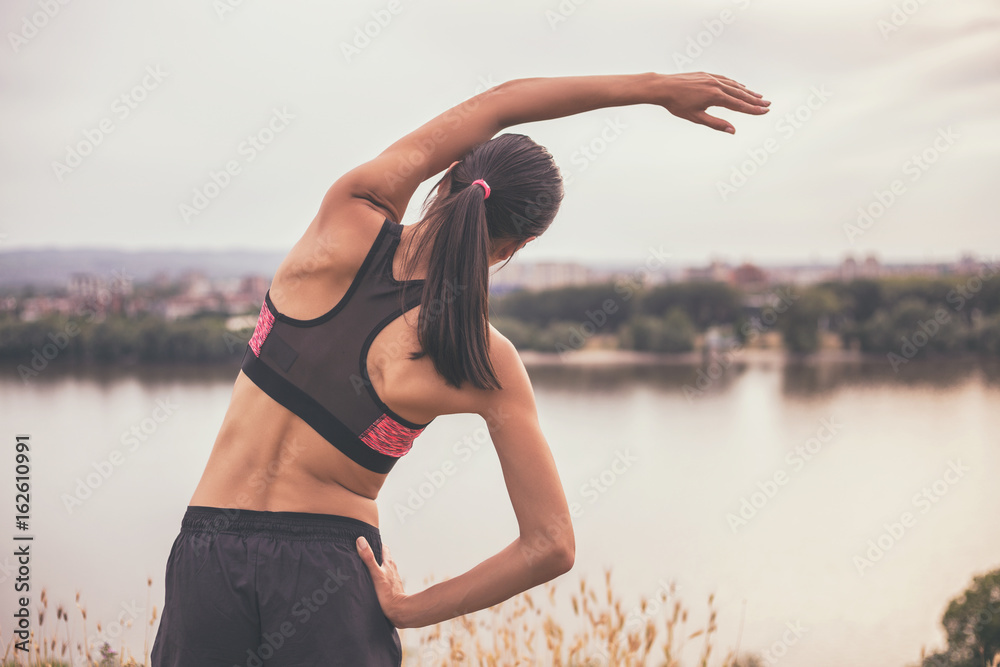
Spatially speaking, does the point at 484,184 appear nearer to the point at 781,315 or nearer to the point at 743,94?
the point at 743,94

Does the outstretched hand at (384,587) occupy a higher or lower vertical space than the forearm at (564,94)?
lower

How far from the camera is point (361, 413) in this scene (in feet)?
3.29

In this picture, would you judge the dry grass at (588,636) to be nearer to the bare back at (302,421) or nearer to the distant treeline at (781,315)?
the bare back at (302,421)

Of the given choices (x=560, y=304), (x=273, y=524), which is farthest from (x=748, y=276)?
(x=273, y=524)

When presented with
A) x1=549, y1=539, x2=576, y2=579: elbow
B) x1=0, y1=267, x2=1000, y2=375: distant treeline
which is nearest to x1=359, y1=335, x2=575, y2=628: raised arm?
x1=549, y1=539, x2=576, y2=579: elbow

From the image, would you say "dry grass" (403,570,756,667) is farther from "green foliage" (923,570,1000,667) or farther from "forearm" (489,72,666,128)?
"green foliage" (923,570,1000,667)

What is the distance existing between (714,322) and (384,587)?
31.4 m

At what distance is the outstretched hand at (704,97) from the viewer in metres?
1.11

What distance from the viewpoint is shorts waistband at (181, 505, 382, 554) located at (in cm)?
101

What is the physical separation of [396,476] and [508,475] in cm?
2571

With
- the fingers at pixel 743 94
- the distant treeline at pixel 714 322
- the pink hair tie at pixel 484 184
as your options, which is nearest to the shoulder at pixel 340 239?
the pink hair tie at pixel 484 184

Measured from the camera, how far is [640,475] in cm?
2659

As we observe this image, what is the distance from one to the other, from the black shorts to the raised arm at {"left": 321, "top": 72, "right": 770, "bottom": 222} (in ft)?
1.51

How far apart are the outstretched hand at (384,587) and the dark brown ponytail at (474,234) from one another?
287mm
